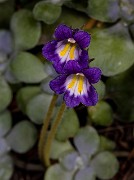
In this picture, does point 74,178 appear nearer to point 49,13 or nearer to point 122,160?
point 122,160

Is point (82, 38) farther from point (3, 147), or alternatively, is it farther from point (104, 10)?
point (3, 147)

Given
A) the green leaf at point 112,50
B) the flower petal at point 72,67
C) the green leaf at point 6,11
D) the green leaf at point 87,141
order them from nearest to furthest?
the flower petal at point 72,67 → the green leaf at point 112,50 → the green leaf at point 87,141 → the green leaf at point 6,11

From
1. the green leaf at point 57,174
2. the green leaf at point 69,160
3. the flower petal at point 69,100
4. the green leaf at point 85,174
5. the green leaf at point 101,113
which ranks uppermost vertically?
the flower petal at point 69,100

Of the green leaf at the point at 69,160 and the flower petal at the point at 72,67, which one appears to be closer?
the flower petal at the point at 72,67

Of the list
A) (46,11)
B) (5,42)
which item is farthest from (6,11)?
(46,11)

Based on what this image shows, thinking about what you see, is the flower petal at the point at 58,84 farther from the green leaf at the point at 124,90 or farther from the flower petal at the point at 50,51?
the green leaf at the point at 124,90

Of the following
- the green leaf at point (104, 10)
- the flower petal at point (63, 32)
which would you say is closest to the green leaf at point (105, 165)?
the green leaf at point (104, 10)
